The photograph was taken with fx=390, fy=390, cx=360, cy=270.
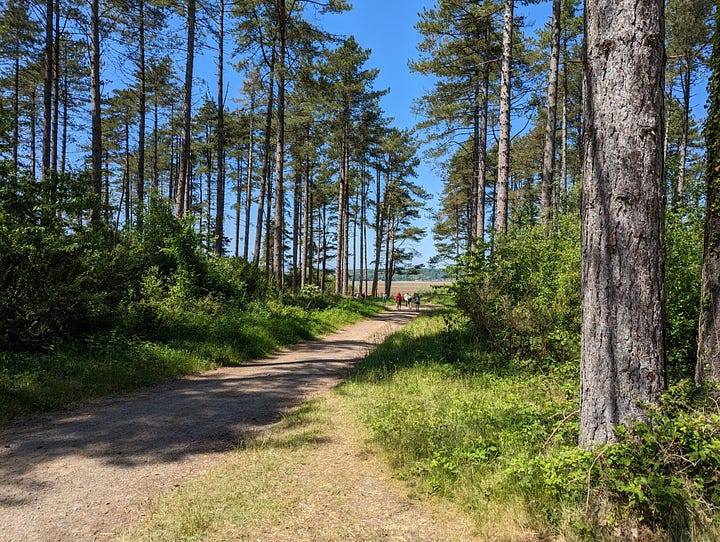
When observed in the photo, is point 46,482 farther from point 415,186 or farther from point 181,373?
point 415,186

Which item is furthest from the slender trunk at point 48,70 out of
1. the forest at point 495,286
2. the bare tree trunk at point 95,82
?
the bare tree trunk at point 95,82

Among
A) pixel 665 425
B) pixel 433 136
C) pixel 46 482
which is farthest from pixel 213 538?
pixel 433 136

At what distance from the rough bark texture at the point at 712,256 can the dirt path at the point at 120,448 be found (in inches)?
192

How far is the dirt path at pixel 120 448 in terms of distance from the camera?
3141mm

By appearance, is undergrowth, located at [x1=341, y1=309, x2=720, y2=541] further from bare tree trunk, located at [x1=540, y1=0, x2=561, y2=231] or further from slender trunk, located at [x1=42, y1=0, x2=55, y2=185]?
slender trunk, located at [x1=42, y1=0, x2=55, y2=185]

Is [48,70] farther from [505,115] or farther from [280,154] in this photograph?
[505,115]

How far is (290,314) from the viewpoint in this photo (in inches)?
584

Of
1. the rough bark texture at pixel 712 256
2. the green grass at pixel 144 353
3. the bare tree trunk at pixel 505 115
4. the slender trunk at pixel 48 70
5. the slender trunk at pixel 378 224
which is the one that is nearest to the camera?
the rough bark texture at pixel 712 256

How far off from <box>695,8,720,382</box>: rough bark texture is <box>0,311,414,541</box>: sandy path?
4893 millimetres

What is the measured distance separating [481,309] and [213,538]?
6733 millimetres

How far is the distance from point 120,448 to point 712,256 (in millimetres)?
6450

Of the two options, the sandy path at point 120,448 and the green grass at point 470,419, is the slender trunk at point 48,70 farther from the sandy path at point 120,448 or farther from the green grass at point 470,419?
the green grass at point 470,419

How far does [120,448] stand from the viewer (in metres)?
4.47

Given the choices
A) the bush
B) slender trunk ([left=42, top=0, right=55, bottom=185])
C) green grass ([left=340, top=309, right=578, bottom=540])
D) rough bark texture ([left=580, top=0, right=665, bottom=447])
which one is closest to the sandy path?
green grass ([left=340, top=309, right=578, bottom=540])
